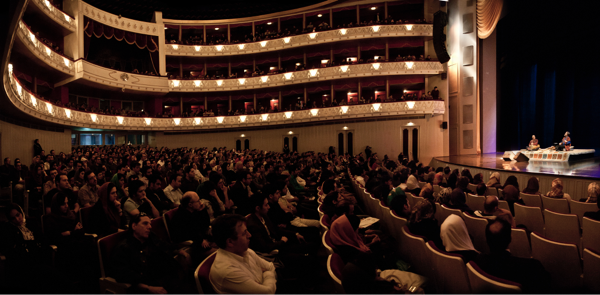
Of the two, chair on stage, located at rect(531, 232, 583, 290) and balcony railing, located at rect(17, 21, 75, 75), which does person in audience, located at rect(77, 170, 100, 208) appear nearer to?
chair on stage, located at rect(531, 232, 583, 290)

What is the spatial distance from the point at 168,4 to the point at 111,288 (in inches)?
961

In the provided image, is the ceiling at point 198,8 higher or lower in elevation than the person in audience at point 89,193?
higher

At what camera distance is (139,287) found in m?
2.35

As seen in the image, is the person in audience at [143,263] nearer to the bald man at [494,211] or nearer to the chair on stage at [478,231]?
the chair on stage at [478,231]

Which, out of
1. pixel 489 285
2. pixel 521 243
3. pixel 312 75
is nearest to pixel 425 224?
pixel 521 243

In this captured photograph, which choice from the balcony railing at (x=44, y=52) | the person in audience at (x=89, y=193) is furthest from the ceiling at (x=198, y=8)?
the person in audience at (x=89, y=193)

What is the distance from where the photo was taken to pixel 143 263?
2545 millimetres

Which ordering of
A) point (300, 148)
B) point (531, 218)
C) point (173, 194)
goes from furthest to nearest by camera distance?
point (300, 148) → point (173, 194) → point (531, 218)

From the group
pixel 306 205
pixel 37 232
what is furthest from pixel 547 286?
pixel 37 232

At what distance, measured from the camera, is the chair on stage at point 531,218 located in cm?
382

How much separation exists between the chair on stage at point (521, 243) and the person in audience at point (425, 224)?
0.64m

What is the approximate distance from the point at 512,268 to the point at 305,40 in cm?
1927

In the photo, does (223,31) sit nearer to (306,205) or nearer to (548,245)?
(306,205)

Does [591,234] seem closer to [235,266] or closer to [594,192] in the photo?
[594,192]
